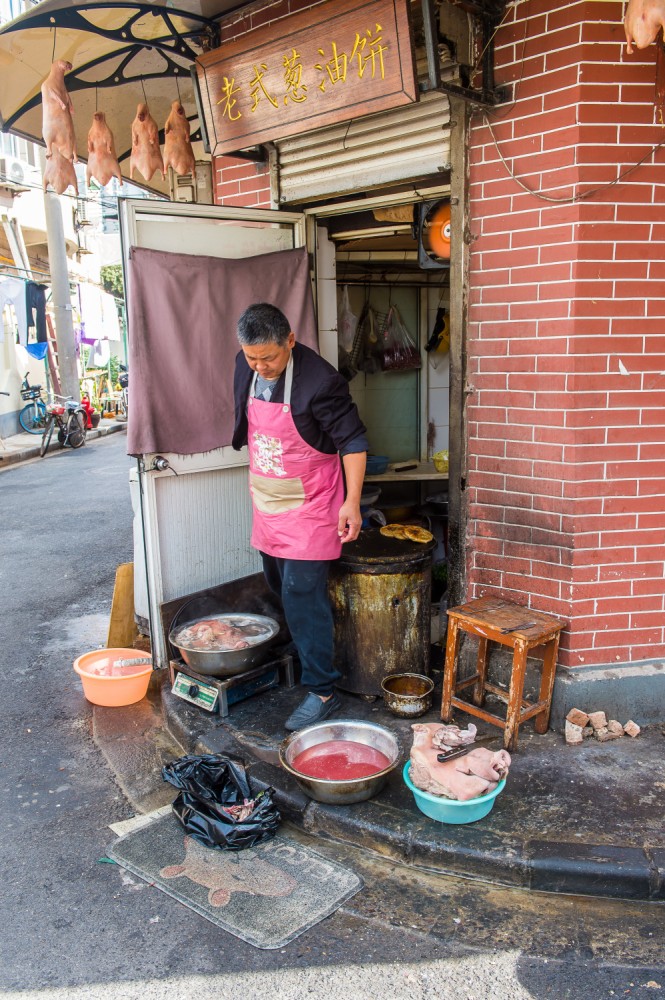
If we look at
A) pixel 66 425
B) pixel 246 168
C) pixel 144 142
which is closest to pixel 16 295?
pixel 66 425

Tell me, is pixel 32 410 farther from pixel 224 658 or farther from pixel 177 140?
pixel 224 658

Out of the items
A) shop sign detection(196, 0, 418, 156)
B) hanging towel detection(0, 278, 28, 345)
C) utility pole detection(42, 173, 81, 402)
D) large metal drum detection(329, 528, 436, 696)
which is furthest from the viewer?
utility pole detection(42, 173, 81, 402)

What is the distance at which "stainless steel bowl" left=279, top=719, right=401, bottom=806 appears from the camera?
3.57 metres

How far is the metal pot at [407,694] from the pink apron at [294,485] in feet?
2.90

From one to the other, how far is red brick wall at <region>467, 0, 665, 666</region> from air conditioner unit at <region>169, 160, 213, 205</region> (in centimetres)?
405

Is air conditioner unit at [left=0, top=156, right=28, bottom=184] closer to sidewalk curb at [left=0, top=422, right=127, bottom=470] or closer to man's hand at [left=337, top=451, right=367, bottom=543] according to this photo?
sidewalk curb at [left=0, top=422, right=127, bottom=470]

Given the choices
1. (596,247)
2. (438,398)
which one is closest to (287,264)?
(596,247)

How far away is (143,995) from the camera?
109 inches

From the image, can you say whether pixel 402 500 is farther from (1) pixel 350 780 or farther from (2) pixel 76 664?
(1) pixel 350 780

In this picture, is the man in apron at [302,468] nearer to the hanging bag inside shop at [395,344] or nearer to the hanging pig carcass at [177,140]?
the hanging pig carcass at [177,140]

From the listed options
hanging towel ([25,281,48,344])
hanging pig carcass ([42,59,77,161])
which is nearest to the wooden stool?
hanging pig carcass ([42,59,77,161])

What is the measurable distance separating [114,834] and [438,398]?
6.50 m

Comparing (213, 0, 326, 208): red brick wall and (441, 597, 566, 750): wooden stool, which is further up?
(213, 0, 326, 208): red brick wall

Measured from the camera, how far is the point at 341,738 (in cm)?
402
